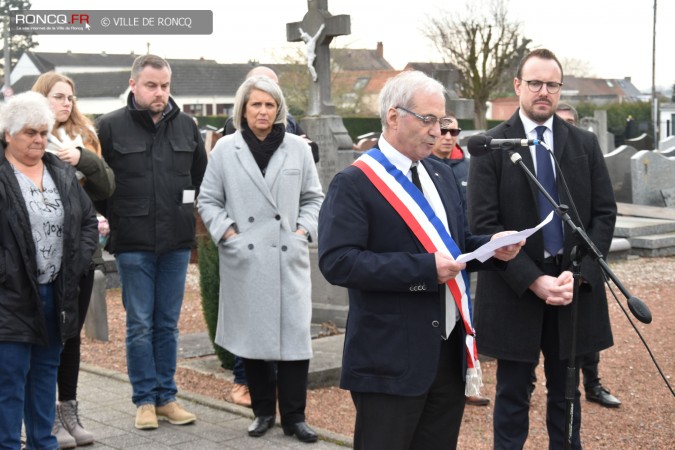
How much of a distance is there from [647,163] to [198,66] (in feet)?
234

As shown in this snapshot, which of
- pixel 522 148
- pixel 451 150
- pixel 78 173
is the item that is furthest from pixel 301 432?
pixel 451 150

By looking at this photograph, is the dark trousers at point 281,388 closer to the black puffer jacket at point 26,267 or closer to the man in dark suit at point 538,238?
the black puffer jacket at point 26,267

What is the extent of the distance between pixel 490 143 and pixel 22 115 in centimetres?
252

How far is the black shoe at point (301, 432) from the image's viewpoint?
5.63 meters

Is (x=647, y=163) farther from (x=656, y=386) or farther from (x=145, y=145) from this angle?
(x=145, y=145)

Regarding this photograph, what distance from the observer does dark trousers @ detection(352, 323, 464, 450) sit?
357 cm

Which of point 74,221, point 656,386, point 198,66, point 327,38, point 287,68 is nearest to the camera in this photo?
point 74,221

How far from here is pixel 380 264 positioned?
347 cm

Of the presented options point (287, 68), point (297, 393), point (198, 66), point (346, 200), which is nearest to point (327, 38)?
point (297, 393)

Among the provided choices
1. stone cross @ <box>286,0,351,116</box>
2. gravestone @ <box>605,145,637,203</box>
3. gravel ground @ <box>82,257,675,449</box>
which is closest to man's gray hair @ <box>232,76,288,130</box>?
gravel ground @ <box>82,257,675,449</box>

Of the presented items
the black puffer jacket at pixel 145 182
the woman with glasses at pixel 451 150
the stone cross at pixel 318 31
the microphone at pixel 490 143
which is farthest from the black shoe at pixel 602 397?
the stone cross at pixel 318 31

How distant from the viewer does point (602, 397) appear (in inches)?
265

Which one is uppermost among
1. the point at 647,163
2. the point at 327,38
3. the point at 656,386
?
the point at 327,38

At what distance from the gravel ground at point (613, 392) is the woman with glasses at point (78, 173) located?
132cm
